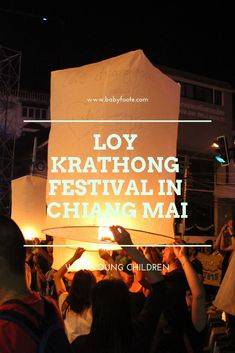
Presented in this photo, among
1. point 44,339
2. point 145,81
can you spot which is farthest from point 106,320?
point 145,81

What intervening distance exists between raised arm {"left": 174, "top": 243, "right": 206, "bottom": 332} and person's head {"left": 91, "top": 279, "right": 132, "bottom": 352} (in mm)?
694

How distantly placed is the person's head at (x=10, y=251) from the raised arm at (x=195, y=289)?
4.42 feet

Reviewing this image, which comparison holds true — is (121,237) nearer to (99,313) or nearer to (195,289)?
(99,313)

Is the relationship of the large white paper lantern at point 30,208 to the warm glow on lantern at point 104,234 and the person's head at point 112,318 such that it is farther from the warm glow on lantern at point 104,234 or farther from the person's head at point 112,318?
the person's head at point 112,318

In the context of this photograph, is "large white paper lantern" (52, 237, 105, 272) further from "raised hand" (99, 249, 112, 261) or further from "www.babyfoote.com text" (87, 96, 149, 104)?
"www.babyfoote.com text" (87, 96, 149, 104)

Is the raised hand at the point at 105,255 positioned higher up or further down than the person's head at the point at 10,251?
further down

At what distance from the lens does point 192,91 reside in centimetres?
2642

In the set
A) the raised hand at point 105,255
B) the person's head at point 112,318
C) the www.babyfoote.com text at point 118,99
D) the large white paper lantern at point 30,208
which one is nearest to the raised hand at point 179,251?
the person's head at point 112,318

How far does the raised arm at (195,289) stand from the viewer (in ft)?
9.56

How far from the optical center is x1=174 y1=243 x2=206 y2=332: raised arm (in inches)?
115

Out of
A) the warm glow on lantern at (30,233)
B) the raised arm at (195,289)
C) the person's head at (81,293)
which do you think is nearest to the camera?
the raised arm at (195,289)

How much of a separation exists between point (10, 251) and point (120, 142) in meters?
2.17

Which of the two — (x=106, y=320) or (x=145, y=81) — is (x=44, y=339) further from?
(x=145, y=81)

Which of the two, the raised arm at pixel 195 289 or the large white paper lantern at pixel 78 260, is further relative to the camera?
the large white paper lantern at pixel 78 260
